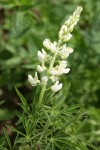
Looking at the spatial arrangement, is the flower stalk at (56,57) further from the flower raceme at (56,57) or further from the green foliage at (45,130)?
the green foliage at (45,130)

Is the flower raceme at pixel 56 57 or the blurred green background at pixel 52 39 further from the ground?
the blurred green background at pixel 52 39

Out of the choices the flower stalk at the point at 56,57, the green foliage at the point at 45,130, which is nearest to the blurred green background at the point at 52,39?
the green foliage at the point at 45,130

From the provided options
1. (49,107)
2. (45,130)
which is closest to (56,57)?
(49,107)

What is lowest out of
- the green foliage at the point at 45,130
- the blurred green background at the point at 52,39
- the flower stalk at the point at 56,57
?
the green foliage at the point at 45,130

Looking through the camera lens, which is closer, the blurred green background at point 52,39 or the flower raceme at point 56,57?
the flower raceme at point 56,57

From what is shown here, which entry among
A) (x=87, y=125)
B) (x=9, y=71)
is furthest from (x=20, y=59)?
(x=87, y=125)

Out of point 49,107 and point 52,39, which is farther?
point 52,39

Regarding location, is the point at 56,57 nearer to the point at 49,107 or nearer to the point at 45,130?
the point at 49,107

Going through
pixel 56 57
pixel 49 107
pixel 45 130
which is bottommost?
pixel 45 130

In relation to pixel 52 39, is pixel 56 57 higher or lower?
lower

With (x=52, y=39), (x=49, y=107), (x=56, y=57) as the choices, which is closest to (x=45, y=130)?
(x=49, y=107)

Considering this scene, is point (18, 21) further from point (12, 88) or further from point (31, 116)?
point (31, 116)
